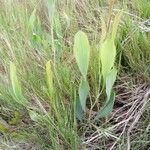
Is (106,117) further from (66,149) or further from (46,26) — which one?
(46,26)

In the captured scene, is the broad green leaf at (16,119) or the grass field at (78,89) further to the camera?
the broad green leaf at (16,119)

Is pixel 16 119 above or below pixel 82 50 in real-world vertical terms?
below

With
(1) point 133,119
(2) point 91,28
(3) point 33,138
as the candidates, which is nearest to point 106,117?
(1) point 133,119

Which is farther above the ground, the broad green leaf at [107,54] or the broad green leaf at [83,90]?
the broad green leaf at [107,54]

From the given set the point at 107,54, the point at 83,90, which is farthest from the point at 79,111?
the point at 107,54

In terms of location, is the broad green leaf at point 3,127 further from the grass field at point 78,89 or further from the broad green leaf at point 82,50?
the broad green leaf at point 82,50

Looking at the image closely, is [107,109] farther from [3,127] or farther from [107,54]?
[3,127]

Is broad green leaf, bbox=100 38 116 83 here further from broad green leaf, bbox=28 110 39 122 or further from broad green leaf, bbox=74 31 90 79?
broad green leaf, bbox=28 110 39 122

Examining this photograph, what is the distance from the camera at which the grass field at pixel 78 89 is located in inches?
31.4

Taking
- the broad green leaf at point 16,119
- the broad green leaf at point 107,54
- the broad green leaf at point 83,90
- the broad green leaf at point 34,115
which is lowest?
the broad green leaf at point 16,119

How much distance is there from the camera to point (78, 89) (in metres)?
0.87

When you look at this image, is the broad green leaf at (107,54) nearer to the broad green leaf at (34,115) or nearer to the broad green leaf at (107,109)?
the broad green leaf at (107,109)

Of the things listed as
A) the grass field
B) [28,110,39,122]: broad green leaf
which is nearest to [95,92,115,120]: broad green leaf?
the grass field

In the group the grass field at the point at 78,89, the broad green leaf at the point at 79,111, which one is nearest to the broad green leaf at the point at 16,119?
the grass field at the point at 78,89
